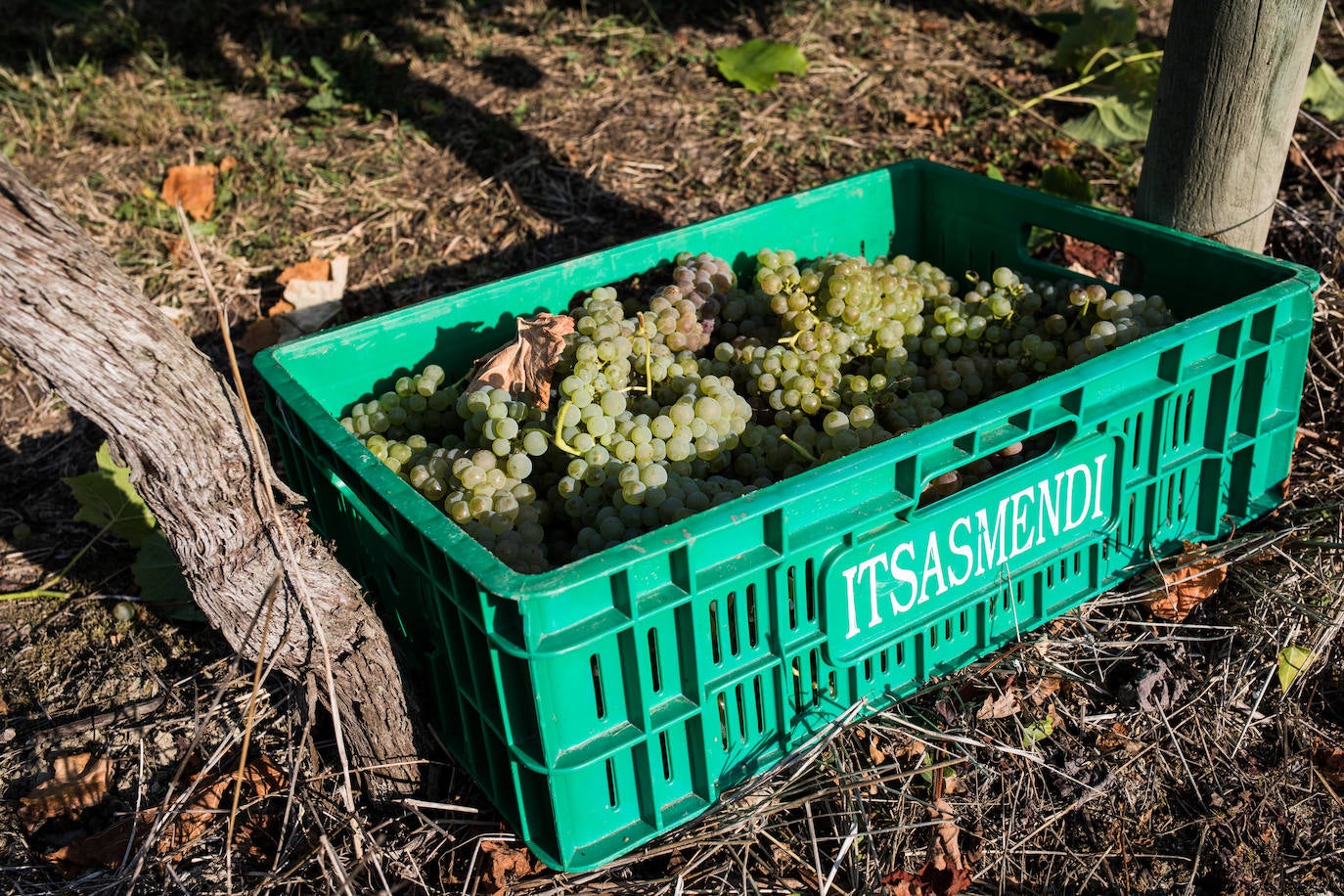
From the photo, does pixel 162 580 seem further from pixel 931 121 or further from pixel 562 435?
pixel 931 121

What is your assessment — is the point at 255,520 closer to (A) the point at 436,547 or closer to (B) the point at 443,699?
(A) the point at 436,547

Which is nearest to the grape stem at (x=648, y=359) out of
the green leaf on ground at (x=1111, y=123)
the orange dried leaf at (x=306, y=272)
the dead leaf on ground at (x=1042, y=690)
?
the dead leaf on ground at (x=1042, y=690)

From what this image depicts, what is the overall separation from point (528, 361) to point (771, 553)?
2.77ft

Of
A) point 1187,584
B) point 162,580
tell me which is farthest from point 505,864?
point 1187,584

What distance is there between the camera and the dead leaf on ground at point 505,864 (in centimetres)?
183

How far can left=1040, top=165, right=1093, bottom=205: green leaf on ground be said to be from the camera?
3.31 metres

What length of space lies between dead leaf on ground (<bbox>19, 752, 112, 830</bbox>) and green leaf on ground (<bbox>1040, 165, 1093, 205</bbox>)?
298 centimetres

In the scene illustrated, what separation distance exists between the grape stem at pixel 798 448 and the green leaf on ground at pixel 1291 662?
106 cm

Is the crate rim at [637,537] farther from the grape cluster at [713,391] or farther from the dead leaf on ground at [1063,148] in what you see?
the dead leaf on ground at [1063,148]

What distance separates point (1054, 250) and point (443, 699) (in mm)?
2368

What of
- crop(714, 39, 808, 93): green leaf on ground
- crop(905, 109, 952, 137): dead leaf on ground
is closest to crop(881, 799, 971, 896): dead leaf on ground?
crop(905, 109, 952, 137): dead leaf on ground

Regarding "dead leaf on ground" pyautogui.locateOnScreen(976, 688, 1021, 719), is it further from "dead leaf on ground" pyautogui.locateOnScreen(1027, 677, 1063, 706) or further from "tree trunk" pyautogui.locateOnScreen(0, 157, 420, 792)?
"tree trunk" pyautogui.locateOnScreen(0, 157, 420, 792)

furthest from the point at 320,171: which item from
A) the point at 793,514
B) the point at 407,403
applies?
the point at 793,514

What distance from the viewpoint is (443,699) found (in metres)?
1.97
